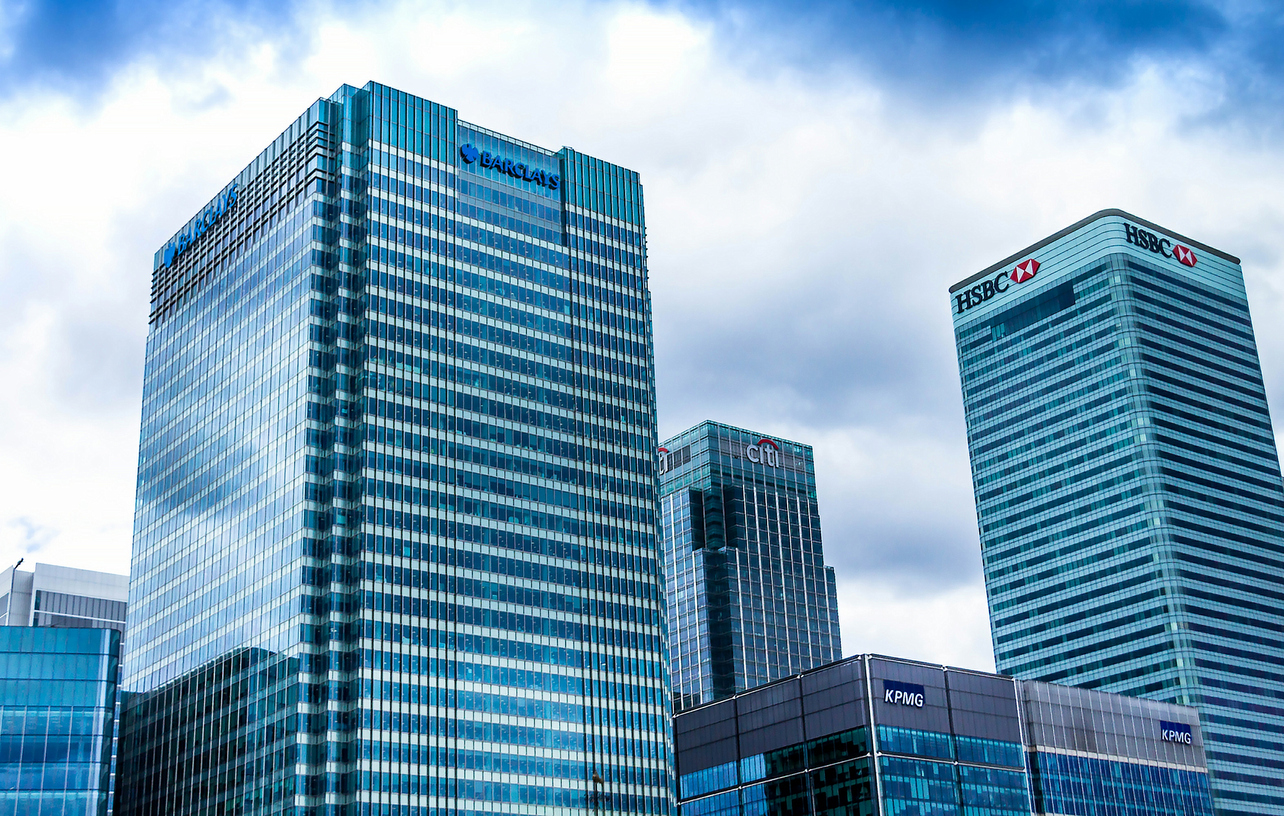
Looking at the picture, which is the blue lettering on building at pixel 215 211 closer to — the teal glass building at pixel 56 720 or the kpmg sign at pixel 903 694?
the teal glass building at pixel 56 720

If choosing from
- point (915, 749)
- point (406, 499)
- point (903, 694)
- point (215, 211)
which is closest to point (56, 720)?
point (406, 499)

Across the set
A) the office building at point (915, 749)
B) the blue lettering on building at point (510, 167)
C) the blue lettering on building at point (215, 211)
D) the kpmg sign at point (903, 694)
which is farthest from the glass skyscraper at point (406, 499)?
the kpmg sign at point (903, 694)

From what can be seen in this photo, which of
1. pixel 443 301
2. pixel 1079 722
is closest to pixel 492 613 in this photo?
pixel 443 301

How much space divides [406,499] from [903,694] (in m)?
61.4

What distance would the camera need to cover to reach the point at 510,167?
618 ft

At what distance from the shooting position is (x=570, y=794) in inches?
6412

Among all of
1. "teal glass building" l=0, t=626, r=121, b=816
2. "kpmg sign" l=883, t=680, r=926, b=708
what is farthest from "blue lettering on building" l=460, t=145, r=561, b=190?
"kpmg sign" l=883, t=680, r=926, b=708

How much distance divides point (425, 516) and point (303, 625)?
1822 centimetres

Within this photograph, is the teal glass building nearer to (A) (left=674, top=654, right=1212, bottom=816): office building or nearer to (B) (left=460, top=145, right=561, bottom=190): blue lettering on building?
(B) (left=460, top=145, right=561, bottom=190): blue lettering on building

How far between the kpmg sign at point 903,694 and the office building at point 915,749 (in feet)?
0.61

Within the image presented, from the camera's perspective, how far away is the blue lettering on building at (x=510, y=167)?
605 feet

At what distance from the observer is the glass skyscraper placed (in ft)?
Answer: 516

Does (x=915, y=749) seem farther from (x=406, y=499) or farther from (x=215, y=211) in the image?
(x=215, y=211)

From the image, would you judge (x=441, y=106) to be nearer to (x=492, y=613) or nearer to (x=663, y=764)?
(x=492, y=613)
